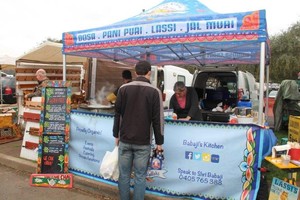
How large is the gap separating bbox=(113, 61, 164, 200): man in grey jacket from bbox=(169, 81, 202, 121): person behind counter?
147cm

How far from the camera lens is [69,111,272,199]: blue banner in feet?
13.0

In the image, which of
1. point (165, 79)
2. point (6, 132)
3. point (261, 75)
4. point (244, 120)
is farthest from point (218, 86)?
point (6, 132)

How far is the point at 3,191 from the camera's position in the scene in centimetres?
500

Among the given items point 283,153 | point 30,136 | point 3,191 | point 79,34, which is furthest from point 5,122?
point 283,153

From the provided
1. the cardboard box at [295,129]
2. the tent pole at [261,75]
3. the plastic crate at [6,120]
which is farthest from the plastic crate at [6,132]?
the cardboard box at [295,129]

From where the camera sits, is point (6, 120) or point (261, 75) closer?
point (261, 75)

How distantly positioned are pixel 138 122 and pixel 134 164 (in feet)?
1.90

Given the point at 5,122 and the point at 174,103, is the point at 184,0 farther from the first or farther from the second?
the point at 5,122

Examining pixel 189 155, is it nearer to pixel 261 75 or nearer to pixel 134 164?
pixel 134 164

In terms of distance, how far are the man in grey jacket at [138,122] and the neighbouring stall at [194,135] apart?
603 mm

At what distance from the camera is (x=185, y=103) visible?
5.36 m

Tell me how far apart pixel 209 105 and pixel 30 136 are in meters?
5.08

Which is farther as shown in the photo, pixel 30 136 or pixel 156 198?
pixel 30 136

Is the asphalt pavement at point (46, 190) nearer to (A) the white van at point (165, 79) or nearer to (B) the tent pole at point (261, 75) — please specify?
(B) the tent pole at point (261, 75)
